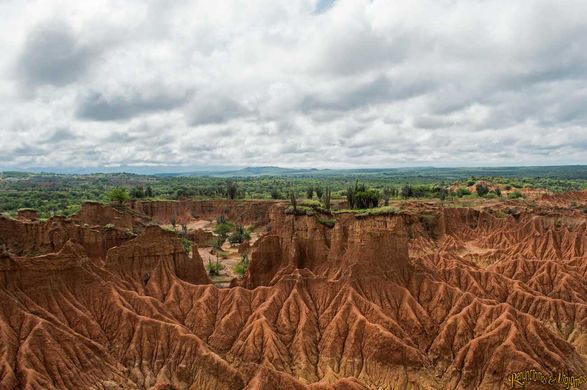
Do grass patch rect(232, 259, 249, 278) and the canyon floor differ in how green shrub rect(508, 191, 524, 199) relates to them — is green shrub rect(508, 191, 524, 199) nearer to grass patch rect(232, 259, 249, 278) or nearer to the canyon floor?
the canyon floor

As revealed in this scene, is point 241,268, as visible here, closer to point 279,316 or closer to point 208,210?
point 279,316

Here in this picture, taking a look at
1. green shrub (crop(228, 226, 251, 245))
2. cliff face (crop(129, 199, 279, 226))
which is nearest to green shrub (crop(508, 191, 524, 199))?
cliff face (crop(129, 199, 279, 226))

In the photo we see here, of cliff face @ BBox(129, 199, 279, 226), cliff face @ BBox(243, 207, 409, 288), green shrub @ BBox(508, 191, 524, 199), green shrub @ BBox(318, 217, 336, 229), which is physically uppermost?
green shrub @ BBox(318, 217, 336, 229)

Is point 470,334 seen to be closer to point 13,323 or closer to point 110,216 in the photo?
point 13,323

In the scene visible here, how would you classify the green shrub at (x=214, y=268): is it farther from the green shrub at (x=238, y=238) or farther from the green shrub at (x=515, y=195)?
the green shrub at (x=515, y=195)

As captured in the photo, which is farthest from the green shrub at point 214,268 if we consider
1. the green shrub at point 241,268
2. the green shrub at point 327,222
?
the green shrub at point 327,222

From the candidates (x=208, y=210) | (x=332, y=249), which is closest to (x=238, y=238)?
(x=208, y=210)

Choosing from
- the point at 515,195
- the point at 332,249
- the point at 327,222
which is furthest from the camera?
the point at 515,195

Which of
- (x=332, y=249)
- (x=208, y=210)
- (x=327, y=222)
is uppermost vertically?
(x=327, y=222)

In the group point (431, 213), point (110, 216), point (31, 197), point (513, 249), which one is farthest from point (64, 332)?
point (31, 197)
